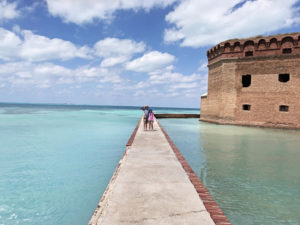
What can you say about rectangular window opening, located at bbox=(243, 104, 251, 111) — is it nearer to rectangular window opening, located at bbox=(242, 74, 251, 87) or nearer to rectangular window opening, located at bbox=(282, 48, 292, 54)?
rectangular window opening, located at bbox=(242, 74, 251, 87)

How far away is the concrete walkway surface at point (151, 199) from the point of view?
266 cm

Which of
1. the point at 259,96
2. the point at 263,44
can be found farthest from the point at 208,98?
the point at 263,44

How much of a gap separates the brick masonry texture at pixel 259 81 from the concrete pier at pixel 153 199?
19866 mm

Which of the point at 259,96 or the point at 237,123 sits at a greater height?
the point at 259,96

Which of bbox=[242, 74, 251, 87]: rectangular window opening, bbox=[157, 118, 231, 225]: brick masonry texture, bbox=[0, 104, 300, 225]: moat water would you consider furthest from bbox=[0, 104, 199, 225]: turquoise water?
bbox=[242, 74, 251, 87]: rectangular window opening

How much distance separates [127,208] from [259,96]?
2258 centimetres

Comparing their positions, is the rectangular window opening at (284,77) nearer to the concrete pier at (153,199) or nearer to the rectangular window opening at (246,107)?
the rectangular window opening at (246,107)

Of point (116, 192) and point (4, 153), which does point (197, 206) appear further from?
point (4, 153)

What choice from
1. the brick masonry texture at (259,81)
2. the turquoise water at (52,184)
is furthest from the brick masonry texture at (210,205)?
the brick masonry texture at (259,81)

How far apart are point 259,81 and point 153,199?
2239cm

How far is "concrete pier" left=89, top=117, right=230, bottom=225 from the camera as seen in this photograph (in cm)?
267

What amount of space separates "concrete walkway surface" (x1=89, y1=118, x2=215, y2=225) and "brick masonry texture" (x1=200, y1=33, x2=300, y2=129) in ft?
65.2

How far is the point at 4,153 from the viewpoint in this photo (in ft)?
32.8

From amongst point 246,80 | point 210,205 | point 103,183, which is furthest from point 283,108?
point 210,205
